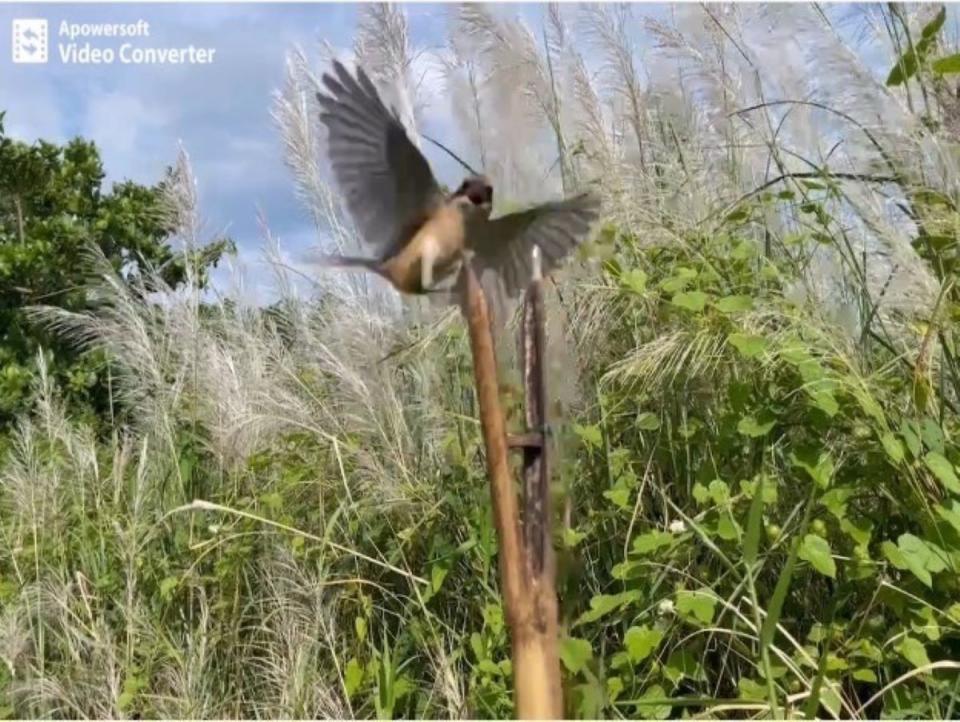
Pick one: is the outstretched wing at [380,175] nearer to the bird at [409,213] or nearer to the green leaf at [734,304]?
the bird at [409,213]

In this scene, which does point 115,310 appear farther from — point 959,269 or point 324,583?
point 959,269

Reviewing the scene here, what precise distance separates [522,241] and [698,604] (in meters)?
0.86

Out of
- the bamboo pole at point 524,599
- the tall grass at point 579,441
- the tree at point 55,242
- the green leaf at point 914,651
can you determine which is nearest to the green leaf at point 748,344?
the tall grass at point 579,441

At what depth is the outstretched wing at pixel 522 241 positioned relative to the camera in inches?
19.2

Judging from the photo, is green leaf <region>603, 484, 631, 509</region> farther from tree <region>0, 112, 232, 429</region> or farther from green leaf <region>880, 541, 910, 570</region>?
tree <region>0, 112, 232, 429</region>

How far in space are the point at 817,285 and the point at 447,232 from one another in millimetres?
1150

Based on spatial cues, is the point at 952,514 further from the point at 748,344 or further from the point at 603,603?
the point at 603,603

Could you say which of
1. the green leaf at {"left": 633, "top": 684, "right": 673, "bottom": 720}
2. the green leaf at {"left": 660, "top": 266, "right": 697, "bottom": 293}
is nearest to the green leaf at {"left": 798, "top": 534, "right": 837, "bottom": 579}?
the green leaf at {"left": 633, "top": 684, "right": 673, "bottom": 720}

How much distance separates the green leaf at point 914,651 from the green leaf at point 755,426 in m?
0.29

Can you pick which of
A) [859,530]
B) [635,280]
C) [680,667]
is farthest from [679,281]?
[680,667]

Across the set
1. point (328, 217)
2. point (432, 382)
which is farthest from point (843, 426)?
point (328, 217)

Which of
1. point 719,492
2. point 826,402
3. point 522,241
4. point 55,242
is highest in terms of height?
point 55,242

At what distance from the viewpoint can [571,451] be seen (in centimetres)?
44

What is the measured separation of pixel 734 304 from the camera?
137cm
